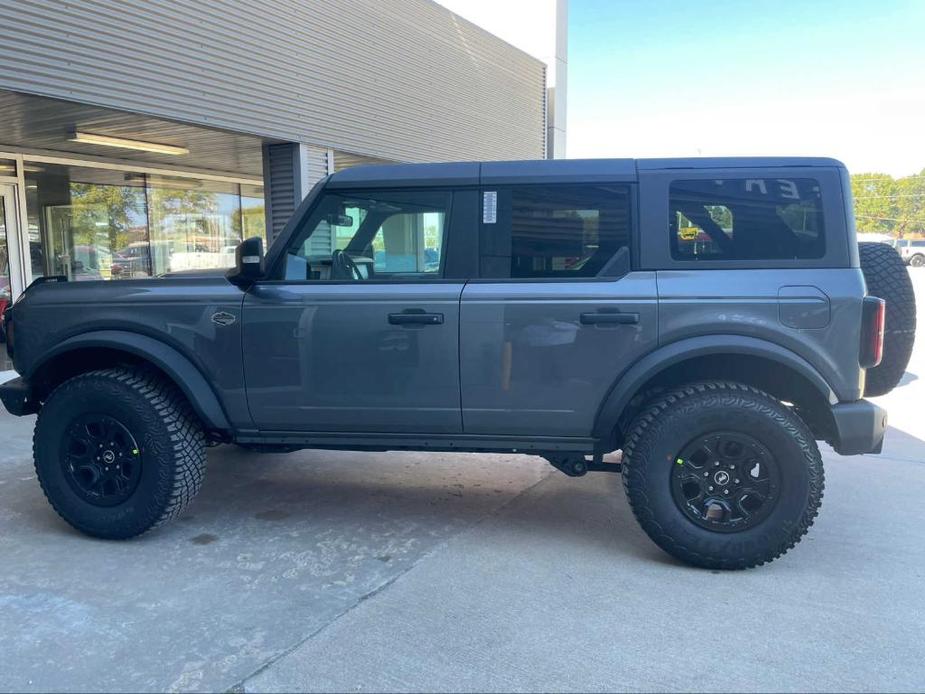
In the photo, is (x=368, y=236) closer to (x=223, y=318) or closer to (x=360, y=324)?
(x=360, y=324)

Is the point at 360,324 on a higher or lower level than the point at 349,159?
lower

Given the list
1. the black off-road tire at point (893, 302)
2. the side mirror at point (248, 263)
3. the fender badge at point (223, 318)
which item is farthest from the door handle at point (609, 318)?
the fender badge at point (223, 318)

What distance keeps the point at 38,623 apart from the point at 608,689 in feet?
7.71

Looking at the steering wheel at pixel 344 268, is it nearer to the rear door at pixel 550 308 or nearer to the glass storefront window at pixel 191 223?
the rear door at pixel 550 308

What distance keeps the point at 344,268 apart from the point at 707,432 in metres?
2.04

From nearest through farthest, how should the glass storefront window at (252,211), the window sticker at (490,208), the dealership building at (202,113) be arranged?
the window sticker at (490,208), the dealership building at (202,113), the glass storefront window at (252,211)

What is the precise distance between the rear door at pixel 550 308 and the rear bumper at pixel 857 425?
37.4 inches

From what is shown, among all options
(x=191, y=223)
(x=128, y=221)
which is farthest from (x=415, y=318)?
(x=191, y=223)

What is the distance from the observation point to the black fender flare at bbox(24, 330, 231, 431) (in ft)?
12.7

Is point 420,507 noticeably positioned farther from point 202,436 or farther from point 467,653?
point 467,653

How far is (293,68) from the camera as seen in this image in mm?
9344

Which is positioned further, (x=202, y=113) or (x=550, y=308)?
(x=202, y=113)

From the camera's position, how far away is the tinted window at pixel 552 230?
368 centimetres

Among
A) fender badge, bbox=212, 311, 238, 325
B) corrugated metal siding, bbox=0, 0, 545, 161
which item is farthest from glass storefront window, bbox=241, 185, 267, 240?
fender badge, bbox=212, 311, 238, 325
